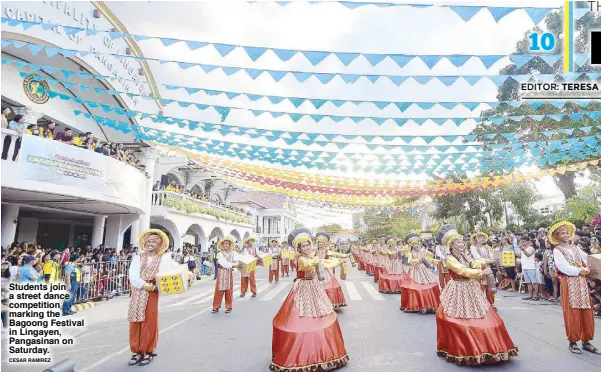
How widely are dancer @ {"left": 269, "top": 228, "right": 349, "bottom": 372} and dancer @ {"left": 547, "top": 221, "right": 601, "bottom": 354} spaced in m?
3.69

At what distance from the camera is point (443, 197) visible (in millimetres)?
27766

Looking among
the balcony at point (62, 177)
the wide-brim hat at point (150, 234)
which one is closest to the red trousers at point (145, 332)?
the wide-brim hat at point (150, 234)

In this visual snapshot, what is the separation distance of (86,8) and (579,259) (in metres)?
15.8

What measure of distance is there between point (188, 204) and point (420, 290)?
1579 centimetres

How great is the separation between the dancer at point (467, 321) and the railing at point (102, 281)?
10189 millimetres

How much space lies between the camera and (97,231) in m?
17.0

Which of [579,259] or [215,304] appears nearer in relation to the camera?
[579,259]

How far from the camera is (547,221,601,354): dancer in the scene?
5602 mm

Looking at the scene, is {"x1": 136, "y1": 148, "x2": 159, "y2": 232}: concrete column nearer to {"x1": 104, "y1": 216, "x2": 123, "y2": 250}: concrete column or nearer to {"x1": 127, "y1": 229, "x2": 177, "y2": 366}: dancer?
{"x1": 104, "y1": 216, "x2": 123, "y2": 250}: concrete column

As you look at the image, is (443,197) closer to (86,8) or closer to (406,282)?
(406,282)

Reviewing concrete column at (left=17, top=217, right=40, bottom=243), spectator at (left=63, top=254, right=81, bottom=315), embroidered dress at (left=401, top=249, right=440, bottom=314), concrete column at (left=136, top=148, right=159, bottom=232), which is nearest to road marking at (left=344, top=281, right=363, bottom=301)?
embroidered dress at (left=401, top=249, right=440, bottom=314)

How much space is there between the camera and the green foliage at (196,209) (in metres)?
19.5

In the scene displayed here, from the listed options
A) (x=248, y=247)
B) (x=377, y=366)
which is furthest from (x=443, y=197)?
(x=377, y=366)

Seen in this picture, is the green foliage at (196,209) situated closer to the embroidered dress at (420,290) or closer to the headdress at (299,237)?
the embroidered dress at (420,290)
